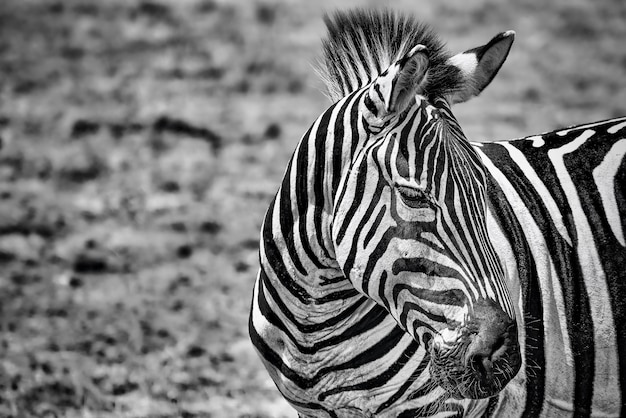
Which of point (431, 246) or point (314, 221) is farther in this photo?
point (314, 221)

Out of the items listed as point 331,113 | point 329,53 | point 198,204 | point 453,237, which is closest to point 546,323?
point 453,237

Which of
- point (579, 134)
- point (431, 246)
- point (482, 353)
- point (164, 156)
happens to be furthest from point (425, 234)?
point (164, 156)

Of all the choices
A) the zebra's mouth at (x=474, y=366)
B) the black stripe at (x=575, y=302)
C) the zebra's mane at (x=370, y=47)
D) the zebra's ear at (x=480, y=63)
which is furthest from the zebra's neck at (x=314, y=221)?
the black stripe at (x=575, y=302)

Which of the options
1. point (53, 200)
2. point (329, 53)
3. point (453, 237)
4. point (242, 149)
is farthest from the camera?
point (242, 149)

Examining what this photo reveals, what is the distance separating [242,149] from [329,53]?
5.67 m

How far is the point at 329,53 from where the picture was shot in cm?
306

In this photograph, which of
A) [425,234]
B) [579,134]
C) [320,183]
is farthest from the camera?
[579,134]

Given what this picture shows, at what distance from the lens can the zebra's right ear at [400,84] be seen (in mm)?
2436

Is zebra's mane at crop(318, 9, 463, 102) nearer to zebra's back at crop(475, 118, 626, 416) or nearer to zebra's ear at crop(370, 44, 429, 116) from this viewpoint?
zebra's ear at crop(370, 44, 429, 116)

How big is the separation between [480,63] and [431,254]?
0.83 metres

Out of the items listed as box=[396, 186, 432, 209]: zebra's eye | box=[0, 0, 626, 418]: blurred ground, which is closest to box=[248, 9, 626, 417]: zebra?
box=[396, 186, 432, 209]: zebra's eye

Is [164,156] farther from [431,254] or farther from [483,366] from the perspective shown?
[483,366]

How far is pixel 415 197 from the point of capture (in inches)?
97.0

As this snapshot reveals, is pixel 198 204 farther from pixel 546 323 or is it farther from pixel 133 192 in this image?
pixel 546 323
